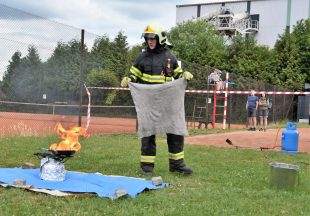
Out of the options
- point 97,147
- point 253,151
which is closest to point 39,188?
point 97,147

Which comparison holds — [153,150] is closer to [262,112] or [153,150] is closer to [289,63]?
A: [262,112]

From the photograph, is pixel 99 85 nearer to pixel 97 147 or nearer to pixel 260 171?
pixel 97 147

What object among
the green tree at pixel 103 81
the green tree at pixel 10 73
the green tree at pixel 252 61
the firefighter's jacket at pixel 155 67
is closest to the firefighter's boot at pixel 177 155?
the firefighter's jacket at pixel 155 67

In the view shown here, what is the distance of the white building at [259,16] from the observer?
67.0 m

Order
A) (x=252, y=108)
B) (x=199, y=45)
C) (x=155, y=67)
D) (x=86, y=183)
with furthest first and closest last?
(x=199, y=45) < (x=252, y=108) < (x=155, y=67) < (x=86, y=183)

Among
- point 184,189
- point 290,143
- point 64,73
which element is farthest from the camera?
point 64,73

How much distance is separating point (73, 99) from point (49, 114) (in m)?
1.26

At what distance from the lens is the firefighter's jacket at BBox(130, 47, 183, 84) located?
855 cm

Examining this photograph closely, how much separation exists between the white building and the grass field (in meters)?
56.6

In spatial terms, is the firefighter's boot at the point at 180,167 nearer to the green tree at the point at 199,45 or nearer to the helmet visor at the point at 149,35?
the helmet visor at the point at 149,35

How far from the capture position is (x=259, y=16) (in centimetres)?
7194

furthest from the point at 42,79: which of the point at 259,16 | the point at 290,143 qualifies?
the point at 259,16

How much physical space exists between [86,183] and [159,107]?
2058 millimetres

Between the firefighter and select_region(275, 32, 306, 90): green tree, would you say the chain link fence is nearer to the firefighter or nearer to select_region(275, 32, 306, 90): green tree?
the firefighter
